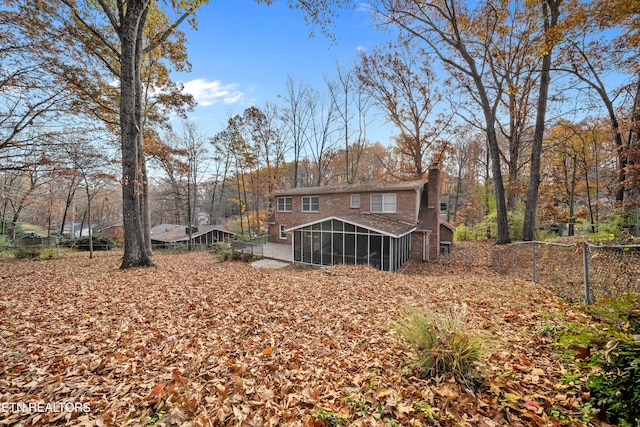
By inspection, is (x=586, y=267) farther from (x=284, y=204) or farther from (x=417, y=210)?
(x=284, y=204)

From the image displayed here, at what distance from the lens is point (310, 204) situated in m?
19.4

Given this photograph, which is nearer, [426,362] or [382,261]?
[426,362]

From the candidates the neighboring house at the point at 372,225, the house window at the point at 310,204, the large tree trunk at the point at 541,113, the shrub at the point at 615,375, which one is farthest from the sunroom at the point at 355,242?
the shrub at the point at 615,375

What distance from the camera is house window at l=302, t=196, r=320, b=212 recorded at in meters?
19.0

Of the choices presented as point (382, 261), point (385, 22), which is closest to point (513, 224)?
point (382, 261)

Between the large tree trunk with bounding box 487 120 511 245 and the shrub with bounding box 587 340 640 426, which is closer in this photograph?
the shrub with bounding box 587 340 640 426

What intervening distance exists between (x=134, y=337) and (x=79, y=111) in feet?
42.2

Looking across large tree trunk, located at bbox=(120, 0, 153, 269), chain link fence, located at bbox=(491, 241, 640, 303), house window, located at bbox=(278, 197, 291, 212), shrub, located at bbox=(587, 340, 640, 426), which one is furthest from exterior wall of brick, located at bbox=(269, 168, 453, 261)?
shrub, located at bbox=(587, 340, 640, 426)

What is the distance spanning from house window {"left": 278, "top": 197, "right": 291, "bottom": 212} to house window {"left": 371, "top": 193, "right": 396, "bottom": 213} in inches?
293

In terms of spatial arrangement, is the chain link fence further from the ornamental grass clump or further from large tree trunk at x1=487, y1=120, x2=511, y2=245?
large tree trunk at x1=487, y1=120, x2=511, y2=245

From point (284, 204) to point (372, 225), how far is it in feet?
32.0

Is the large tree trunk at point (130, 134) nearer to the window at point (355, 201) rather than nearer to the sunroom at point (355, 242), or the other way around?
the sunroom at point (355, 242)

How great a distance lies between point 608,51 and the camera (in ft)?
40.0

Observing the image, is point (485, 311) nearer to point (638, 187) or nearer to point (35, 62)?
point (638, 187)
